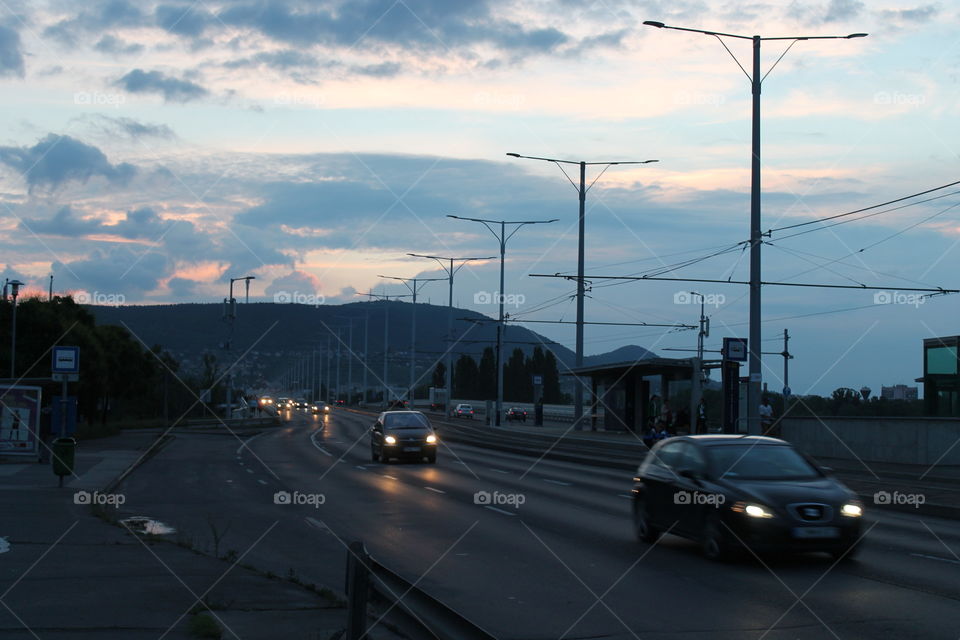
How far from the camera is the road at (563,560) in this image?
9.37m

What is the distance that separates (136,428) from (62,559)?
53975 millimetres

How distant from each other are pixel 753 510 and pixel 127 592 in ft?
21.3

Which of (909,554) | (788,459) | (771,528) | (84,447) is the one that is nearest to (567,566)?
(771,528)

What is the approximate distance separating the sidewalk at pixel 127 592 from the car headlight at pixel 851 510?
5815 millimetres

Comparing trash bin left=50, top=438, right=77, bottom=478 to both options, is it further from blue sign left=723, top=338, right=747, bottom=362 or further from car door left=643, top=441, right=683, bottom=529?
blue sign left=723, top=338, right=747, bottom=362

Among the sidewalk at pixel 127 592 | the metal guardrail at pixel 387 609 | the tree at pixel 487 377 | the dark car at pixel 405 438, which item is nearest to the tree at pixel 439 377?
the tree at pixel 487 377

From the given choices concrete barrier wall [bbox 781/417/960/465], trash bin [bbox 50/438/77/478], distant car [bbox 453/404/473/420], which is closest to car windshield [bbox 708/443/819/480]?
trash bin [bbox 50/438/77/478]

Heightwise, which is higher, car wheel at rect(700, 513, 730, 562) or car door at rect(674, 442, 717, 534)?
car door at rect(674, 442, 717, 534)

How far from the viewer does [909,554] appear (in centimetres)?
1350

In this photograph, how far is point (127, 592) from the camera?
10.0 m

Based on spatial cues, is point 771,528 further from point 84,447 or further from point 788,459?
point 84,447

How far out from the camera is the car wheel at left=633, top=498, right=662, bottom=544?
14438 mm

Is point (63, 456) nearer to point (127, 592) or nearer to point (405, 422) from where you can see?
point (405, 422)

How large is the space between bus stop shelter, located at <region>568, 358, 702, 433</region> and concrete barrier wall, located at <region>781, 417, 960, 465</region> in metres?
13.6
